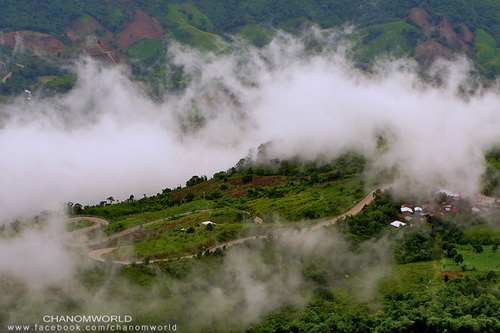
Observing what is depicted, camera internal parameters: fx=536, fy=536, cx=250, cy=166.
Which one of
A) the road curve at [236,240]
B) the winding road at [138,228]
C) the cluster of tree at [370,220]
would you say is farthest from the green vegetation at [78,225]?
the cluster of tree at [370,220]

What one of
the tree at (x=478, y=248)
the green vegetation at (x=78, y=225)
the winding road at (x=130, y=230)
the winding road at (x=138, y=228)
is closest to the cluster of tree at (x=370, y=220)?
the winding road at (x=138, y=228)

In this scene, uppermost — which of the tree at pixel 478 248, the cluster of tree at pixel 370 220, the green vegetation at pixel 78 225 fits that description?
the green vegetation at pixel 78 225

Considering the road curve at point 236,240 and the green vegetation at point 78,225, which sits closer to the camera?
the road curve at point 236,240

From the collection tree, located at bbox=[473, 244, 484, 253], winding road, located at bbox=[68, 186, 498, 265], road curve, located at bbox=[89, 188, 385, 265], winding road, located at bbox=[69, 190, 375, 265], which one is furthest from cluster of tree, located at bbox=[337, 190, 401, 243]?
tree, located at bbox=[473, 244, 484, 253]

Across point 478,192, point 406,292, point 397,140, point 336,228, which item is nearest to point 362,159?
point 397,140

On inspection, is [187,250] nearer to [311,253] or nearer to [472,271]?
[311,253]

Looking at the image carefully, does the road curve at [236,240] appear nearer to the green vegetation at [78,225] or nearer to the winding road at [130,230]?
the winding road at [130,230]

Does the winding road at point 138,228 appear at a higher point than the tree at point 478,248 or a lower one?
higher

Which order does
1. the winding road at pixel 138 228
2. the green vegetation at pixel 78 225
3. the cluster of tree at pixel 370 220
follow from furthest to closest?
the green vegetation at pixel 78 225 < the cluster of tree at pixel 370 220 < the winding road at pixel 138 228

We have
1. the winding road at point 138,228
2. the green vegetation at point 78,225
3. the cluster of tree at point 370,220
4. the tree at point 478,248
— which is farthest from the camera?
the green vegetation at point 78,225

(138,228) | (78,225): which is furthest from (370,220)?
(78,225)

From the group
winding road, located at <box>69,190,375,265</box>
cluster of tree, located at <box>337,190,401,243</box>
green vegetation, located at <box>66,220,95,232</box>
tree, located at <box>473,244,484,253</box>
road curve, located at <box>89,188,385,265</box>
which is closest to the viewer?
tree, located at <box>473,244,484,253</box>

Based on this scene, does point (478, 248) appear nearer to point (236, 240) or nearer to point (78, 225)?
point (236, 240)

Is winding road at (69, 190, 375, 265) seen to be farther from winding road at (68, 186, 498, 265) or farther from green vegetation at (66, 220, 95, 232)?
green vegetation at (66, 220, 95, 232)
